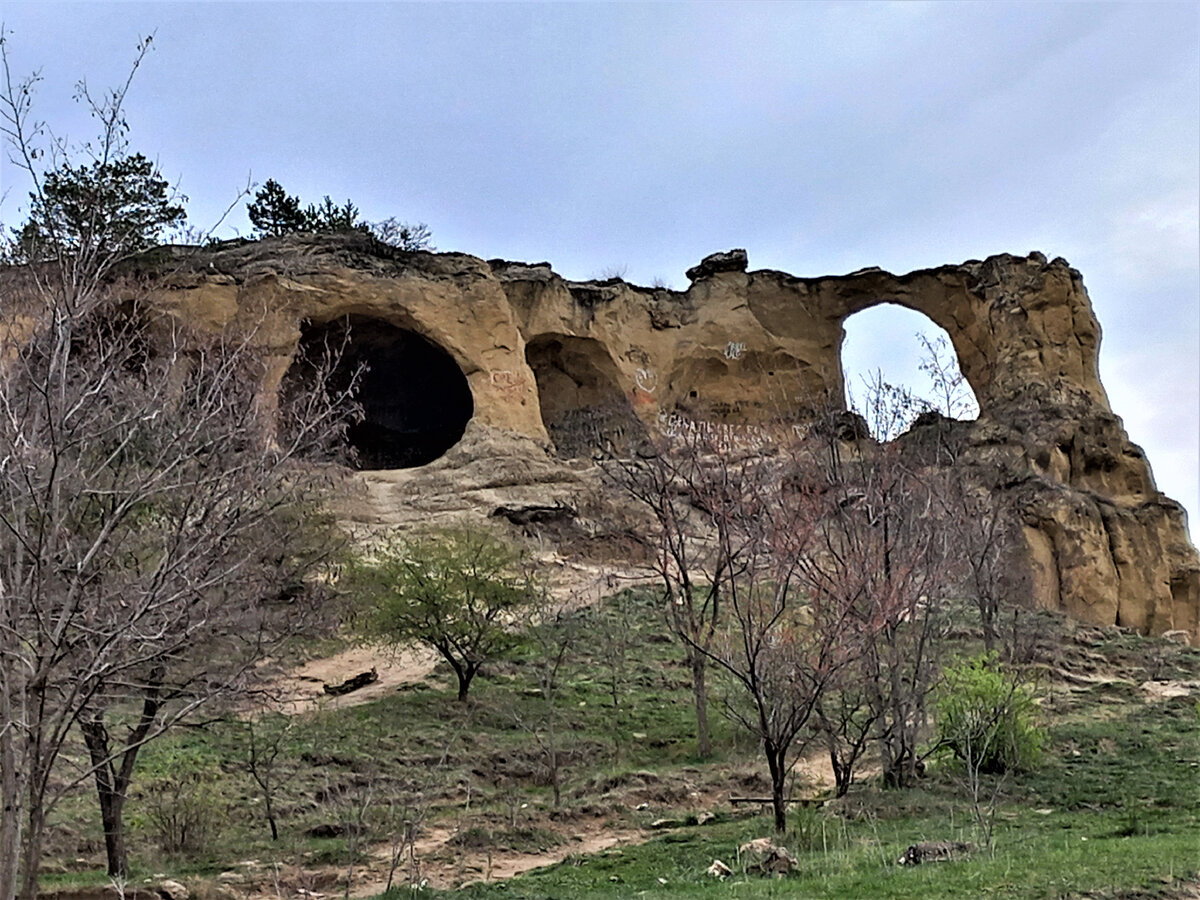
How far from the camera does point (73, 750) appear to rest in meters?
14.4

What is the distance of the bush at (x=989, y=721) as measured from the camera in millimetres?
13008

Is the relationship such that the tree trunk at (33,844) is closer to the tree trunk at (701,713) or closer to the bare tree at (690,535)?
the bare tree at (690,535)

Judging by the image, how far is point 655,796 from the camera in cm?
1376

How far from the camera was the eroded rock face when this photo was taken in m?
29.1

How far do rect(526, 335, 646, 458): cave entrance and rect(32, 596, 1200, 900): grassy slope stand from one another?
40.8 feet

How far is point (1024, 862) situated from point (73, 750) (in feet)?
38.1

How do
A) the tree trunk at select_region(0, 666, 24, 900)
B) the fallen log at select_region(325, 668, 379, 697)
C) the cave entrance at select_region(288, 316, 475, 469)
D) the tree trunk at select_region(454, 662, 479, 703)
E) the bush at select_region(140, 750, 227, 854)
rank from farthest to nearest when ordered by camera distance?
the cave entrance at select_region(288, 316, 475, 469), the fallen log at select_region(325, 668, 379, 697), the tree trunk at select_region(454, 662, 479, 703), the bush at select_region(140, 750, 227, 854), the tree trunk at select_region(0, 666, 24, 900)

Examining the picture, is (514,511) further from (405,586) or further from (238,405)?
(238,405)

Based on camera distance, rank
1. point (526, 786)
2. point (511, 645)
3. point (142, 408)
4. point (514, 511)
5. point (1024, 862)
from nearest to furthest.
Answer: point (142, 408), point (1024, 862), point (526, 786), point (511, 645), point (514, 511)

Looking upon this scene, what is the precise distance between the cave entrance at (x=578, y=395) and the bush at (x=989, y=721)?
A: 63.8 feet

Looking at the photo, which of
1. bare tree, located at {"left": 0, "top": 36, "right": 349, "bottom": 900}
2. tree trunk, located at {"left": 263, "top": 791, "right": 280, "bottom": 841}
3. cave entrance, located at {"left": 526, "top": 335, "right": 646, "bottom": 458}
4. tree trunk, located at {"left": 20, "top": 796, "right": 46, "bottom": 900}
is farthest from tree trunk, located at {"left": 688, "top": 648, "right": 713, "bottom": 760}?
cave entrance, located at {"left": 526, "top": 335, "right": 646, "bottom": 458}

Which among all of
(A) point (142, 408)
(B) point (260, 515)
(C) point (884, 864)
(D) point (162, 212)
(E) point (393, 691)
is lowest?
(C) point (884, 864)

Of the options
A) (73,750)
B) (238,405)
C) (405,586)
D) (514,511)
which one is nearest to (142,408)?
(238,405)

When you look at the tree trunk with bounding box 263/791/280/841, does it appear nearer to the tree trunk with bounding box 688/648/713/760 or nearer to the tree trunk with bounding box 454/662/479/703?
the tree trunk with bounding box 454/662/479/703
